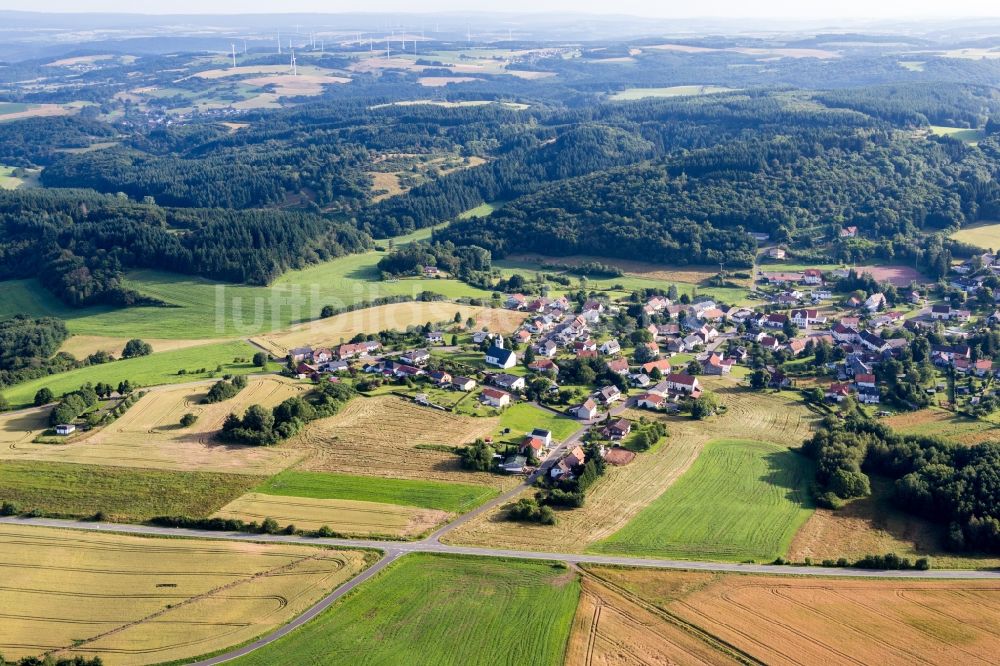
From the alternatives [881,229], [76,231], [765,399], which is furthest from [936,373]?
[76,231]

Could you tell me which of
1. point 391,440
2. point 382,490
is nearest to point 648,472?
point 382,490

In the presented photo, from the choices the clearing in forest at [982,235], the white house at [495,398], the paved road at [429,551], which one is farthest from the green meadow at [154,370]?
the clearing in forest at [982,235]

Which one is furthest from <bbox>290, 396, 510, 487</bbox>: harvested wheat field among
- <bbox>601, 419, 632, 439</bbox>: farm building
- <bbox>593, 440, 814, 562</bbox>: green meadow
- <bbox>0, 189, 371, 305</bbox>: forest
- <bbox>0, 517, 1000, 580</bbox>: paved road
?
<bbox>0, 189, 371, 305</bbox>: forest

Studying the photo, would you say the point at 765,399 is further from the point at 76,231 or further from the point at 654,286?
the point at 76,231

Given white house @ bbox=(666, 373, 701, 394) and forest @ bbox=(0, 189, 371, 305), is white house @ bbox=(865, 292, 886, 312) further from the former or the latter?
forest @ bbox=(0, 189, 371, 305)

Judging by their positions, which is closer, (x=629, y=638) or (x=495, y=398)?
(x=629, y=638)

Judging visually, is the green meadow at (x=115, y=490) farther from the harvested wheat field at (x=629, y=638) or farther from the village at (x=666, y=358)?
the harvested wheat field at (x=629, y=638)

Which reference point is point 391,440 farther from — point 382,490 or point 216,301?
point 216,301

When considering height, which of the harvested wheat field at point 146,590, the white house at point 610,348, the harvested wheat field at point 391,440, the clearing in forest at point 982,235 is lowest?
the harvested wheat field at point 146,590
